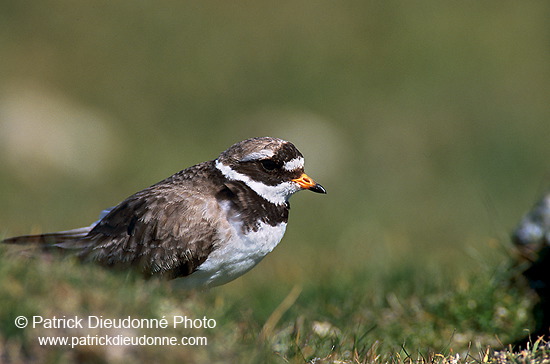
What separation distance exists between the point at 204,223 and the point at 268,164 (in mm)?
918

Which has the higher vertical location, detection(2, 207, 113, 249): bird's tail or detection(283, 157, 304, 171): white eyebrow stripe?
detection(283, 157, 304, 171): white eyebrow stripe

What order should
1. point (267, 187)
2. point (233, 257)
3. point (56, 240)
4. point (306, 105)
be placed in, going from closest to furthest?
point (233, 257)
point (267, 187)
point (56, 240)
point (306, 105)

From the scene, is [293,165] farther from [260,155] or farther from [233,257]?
[233,257]

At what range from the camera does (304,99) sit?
19078 millimetres

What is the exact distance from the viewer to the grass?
4.77 meters

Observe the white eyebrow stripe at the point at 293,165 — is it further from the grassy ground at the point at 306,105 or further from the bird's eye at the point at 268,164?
the grassy ground at the point at 306,105

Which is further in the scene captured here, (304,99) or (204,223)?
(304,99)

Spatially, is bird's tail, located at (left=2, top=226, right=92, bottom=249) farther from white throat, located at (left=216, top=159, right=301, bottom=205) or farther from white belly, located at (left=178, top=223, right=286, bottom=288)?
white throat, located at (left=216, top=159, right=301, bottom=205)

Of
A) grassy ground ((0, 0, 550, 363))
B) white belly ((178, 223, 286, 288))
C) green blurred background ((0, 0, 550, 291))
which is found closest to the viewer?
white belly ((178, 223, 286, 288))

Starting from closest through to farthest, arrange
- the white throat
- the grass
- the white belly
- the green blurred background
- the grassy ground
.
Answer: the grass, the white belly, the white throat, the grassy ground, the green blurred background

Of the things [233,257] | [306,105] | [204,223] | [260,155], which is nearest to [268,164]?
[260,155]

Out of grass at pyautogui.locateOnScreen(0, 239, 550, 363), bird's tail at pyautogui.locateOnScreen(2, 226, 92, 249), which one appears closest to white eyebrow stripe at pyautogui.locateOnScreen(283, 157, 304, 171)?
grass at pyautogui.locateOnScreen(0, 239, 550, 363)

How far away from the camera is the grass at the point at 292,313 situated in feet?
15.7

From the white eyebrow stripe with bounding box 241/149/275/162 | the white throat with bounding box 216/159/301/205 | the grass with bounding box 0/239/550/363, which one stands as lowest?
the grass with bounding box 0/239/550/363
